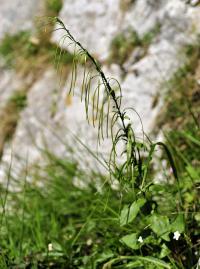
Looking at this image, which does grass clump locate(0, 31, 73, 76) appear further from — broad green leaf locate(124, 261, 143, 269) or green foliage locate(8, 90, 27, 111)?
broad green leaf locate(124, 261, 143, 269)

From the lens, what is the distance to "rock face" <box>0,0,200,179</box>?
4.33 meters

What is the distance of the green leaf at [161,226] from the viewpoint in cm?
218

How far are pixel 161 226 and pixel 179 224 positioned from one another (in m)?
0.07

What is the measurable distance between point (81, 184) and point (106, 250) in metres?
1.17

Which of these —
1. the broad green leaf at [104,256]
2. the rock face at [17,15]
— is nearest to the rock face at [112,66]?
the rock face at [17,15]

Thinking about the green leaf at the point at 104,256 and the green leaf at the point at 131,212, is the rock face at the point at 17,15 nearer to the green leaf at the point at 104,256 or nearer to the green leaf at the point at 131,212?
the green leaf at the point at 104,256

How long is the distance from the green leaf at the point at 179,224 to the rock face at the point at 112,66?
5.79 ft

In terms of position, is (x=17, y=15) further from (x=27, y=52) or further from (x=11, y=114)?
(x=11, y=114)

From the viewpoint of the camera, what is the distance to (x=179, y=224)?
7.11 feet

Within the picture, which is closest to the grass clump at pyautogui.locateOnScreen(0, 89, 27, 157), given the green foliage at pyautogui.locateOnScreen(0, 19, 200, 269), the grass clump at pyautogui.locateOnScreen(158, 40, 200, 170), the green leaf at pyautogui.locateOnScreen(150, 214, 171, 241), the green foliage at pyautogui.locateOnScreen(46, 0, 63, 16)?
the green foliage at pyautogui.locateOnScreen(46, 0, 63, 16)

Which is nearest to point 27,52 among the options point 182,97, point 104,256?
point 182,97

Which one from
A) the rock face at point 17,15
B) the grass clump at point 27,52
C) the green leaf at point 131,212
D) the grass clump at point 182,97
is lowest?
the green leaf at point 131,212

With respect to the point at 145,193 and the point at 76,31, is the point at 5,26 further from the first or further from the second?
the point at 145,193

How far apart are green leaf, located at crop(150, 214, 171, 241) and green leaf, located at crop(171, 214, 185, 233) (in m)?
0.02
